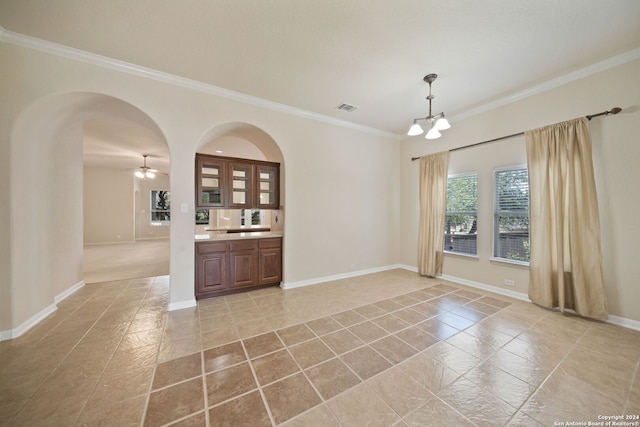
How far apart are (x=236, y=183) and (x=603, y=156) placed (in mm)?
5215

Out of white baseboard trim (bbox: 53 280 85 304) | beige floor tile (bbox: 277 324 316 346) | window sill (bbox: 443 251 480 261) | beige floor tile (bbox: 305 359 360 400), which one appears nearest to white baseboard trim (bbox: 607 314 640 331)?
window sill (bbox: 443 251 480 261)

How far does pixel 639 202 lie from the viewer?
→ 260 centimetres

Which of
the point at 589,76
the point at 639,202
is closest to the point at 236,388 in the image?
the point at 639,202

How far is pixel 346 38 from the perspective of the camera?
2.40 metres

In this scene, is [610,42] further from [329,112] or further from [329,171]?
[329,171]

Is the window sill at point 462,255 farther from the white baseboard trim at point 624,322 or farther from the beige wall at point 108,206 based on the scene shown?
the beige wall at point 108,206

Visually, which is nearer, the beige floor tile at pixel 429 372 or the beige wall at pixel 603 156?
the beige floor tile at pixel 429 372

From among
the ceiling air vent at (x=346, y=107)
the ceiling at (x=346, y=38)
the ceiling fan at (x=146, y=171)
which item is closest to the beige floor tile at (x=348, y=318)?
the ceiling at (x=346, y=38)

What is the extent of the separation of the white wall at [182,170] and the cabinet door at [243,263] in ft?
1.83

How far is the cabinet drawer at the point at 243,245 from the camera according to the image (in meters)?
3.71

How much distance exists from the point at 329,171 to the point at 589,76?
384cm

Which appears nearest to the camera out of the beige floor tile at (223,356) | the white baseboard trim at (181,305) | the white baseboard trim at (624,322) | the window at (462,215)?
the beige floor tile at (223,356)

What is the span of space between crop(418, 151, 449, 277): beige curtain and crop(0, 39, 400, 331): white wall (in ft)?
2.46

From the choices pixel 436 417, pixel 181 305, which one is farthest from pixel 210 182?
pixel 436 417
